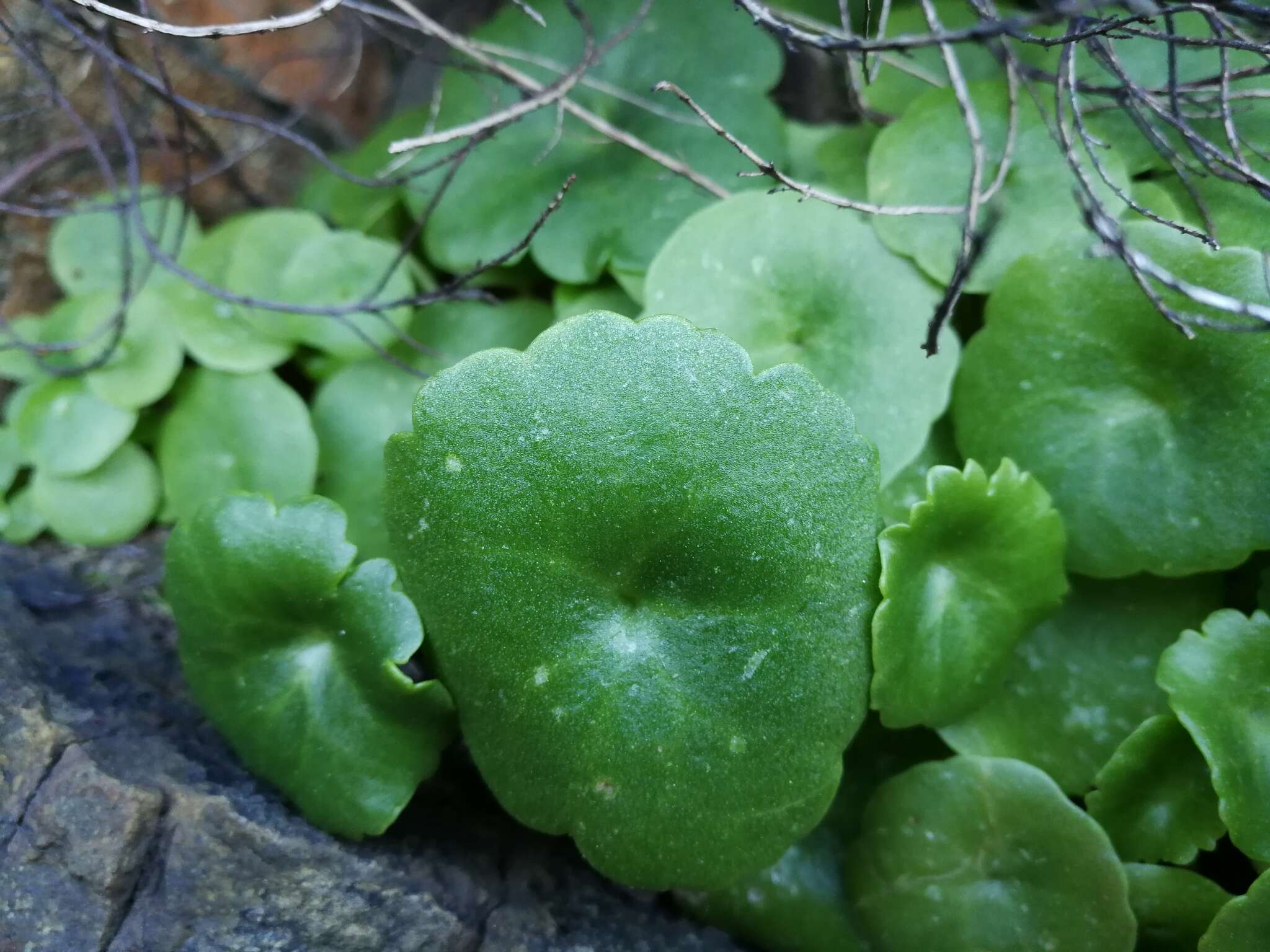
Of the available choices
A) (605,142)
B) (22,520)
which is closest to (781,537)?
(605,142)

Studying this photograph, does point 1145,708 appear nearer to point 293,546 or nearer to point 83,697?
point 293,546

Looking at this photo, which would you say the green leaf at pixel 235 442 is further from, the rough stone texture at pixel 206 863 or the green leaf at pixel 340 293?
the rough stone texture at pixel 206 863

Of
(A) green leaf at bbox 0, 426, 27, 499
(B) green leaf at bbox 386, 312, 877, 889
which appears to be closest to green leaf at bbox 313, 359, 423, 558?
(B) green leaf at bbox 386, 312, 877, 889

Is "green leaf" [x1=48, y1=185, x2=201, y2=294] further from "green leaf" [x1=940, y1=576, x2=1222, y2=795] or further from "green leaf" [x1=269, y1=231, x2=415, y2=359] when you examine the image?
"green leaf" [x1=940, y1=576, x2=1222, y2=795]

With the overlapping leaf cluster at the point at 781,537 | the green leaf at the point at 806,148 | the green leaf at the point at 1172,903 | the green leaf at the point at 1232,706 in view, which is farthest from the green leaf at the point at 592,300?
the green leaf at the point at 1172,903

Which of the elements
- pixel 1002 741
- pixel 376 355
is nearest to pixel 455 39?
pixel 376 355

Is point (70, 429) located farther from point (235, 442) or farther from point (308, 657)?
point (308, 657)
